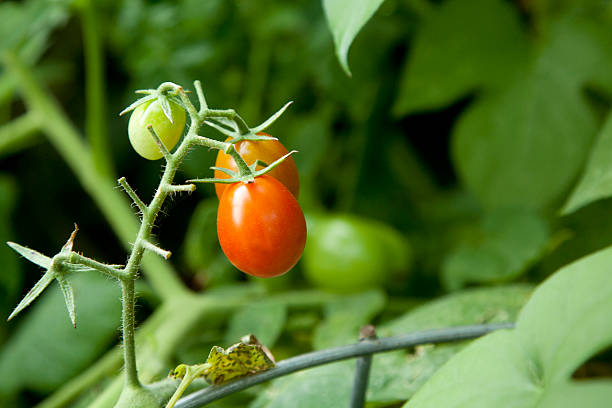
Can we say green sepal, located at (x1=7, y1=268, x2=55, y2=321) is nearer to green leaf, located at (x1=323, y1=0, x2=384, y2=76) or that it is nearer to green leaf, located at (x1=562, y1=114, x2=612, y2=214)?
green leaf, located at (x1=323, y1=0, x2=384, y2=76)

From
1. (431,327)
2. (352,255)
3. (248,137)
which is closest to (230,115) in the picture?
(248,137)

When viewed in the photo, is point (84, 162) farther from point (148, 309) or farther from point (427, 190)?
point (427, 190)

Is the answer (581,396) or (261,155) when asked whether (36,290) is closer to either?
(261,155)

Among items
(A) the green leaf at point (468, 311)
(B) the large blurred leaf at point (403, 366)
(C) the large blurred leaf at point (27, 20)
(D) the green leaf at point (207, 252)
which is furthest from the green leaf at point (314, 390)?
(C) the large blurred leaf at point (27, 20)

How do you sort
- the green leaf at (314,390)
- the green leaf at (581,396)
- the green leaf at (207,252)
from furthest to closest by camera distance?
the green leaf at (207,252)
the green leaf at (314,390)
the green leaf at (581,396)

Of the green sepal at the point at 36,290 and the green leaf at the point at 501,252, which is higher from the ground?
the green sepal at the point at 36,290

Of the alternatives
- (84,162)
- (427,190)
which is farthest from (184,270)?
(427,190)

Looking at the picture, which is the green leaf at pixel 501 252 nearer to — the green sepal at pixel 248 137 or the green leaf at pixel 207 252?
the green leaf at pixel 207 252
